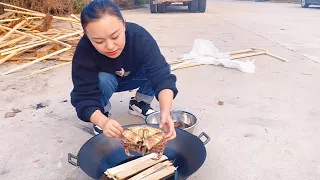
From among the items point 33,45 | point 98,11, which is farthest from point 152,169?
point 33,45

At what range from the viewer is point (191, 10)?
Answer: 1115 centimetres

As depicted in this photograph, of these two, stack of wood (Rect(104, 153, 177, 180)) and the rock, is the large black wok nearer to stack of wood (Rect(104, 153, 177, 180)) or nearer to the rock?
stack of wood (Rect(104, 153, 177, 180))

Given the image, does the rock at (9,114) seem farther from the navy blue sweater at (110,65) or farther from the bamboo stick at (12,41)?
the bamboo stick at (12,41)

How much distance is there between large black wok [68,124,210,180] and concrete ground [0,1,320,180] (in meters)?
0.16

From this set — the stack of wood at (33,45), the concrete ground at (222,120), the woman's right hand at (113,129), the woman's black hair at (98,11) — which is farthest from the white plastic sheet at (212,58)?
the woman's right hand at (113,129)

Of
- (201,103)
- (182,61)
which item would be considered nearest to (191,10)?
(182,61)

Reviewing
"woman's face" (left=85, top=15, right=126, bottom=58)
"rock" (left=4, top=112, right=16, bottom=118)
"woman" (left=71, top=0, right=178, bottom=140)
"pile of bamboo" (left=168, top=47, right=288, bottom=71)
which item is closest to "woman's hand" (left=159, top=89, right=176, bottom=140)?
"woman" (left=71, top=0, right=178, bottom=140)

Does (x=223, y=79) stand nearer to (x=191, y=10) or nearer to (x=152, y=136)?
(x=152, y=136)

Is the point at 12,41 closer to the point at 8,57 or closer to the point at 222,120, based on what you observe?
the point at 8,57

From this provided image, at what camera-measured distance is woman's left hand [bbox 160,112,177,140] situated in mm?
1636

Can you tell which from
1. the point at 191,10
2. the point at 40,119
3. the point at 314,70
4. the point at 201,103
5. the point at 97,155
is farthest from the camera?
the point at 191,10

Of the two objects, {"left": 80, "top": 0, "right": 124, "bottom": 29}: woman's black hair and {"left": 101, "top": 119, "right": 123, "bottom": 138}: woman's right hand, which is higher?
{"left": 80, "top": 0, "right": 124, "bottom": 29}: woman's black hair

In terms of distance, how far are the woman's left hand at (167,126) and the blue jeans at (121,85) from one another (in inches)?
23.5

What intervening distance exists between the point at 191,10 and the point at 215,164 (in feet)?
31.6
